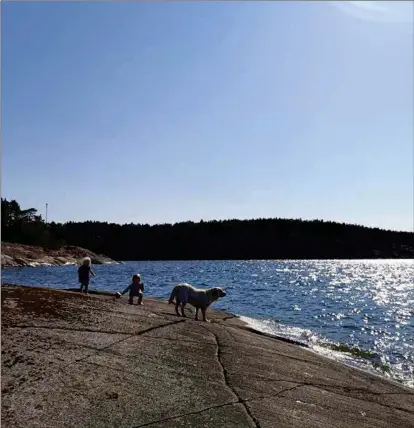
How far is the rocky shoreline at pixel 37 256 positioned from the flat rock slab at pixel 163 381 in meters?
95.0

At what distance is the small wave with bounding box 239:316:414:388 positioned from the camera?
605 inches

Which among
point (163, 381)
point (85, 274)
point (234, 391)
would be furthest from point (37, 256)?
point (234, 391)

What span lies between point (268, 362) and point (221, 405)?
4.13 m

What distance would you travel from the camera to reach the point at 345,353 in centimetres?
1831

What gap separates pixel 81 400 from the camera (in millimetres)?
7348

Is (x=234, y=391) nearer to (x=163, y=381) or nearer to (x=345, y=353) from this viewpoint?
(x=163, y=381)

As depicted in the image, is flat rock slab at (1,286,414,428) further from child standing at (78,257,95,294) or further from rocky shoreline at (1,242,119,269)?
rocky shoreline at (1,242,119,269)

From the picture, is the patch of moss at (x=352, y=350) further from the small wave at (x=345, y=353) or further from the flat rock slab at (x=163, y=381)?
the flat rock slab at (x=163, y=381)

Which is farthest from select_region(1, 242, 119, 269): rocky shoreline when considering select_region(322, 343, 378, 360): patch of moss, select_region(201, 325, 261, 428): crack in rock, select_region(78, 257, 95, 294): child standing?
select_region(201, 325, 261, 428): crack in rock

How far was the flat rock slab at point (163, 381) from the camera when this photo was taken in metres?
7.21

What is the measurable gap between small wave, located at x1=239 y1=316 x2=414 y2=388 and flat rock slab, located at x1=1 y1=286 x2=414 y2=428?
7.52ft

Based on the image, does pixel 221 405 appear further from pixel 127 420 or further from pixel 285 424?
pixel 127 420

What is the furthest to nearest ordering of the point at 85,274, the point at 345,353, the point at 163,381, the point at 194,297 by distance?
the point at 85,274 < the point at 194,297 < the point at 345,353 < the point at 163,381

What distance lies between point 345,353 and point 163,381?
11.7m
